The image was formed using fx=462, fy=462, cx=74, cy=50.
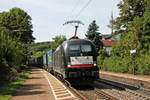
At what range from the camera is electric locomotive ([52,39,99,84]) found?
2848 cm

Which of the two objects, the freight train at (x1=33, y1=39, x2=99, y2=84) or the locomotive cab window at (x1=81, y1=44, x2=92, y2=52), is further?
the locomotive cab window at (x1=81, y1=44, x2=92, y2=52)

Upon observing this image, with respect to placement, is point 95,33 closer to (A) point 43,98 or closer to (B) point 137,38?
(B) point 137,38

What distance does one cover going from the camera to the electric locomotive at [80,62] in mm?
28484

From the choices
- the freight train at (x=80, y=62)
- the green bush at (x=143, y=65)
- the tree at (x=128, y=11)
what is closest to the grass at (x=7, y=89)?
the freight train at (x=80, y=62)

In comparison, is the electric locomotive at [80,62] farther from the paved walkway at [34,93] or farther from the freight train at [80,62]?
the paved walkway at [34,93]

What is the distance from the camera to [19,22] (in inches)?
4119

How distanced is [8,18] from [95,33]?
2275 centimetres

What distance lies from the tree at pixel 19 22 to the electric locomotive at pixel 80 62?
234ft

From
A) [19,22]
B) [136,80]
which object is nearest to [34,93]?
[136,80]

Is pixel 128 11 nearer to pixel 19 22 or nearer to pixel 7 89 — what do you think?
pixel 19 22

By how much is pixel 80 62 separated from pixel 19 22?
7739cm

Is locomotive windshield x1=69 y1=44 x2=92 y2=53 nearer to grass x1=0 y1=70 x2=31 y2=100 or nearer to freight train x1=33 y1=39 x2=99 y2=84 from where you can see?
freight train x1=33 y1=39 x2=99 y2=84

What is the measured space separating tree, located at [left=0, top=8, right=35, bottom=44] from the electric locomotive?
7127 cm

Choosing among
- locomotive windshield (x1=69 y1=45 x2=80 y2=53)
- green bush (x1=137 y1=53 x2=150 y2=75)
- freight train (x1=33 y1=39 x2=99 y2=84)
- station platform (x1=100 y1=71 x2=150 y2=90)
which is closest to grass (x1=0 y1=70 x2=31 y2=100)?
freight train (x1=33 y1=39 x2=99 y2=84)
